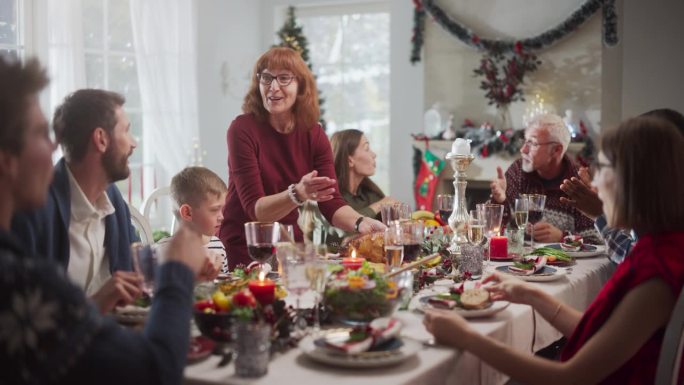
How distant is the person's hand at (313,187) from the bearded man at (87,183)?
74 cm

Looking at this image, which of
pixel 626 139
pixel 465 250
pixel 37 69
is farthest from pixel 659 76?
pixel 37 69

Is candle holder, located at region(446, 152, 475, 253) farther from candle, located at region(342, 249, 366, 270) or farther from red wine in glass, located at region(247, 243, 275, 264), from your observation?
red wine in glass, located at region(247, 243, 275, 264)

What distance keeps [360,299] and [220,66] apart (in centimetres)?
516

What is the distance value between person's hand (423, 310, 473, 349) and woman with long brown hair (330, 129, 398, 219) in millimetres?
2363

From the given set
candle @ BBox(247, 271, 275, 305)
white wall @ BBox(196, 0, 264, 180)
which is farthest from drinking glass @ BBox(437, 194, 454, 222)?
Answer: white wall @ BBox(196, 0, 264, 180)

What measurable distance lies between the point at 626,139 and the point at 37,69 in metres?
1.16

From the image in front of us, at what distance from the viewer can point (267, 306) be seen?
1.69 metres

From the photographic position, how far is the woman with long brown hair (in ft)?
13.5

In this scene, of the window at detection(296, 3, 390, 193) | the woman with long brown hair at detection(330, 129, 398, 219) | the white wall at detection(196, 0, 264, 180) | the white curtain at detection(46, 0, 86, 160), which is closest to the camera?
the woman with long brown hair at detection(330, 129, 398, 219)

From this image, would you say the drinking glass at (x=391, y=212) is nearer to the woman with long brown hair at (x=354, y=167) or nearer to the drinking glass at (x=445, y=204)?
the drinking glass at (x=445, y=204)

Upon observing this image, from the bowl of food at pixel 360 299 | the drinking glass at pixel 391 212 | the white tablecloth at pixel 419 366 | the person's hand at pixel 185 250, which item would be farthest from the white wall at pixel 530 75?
the person's hand at pixel 185 250

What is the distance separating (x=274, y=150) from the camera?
3.11m

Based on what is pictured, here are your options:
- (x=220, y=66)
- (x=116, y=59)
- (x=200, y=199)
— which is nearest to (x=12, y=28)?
(x=116, y=59)

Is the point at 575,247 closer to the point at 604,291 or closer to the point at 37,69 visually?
the point at 604,291
